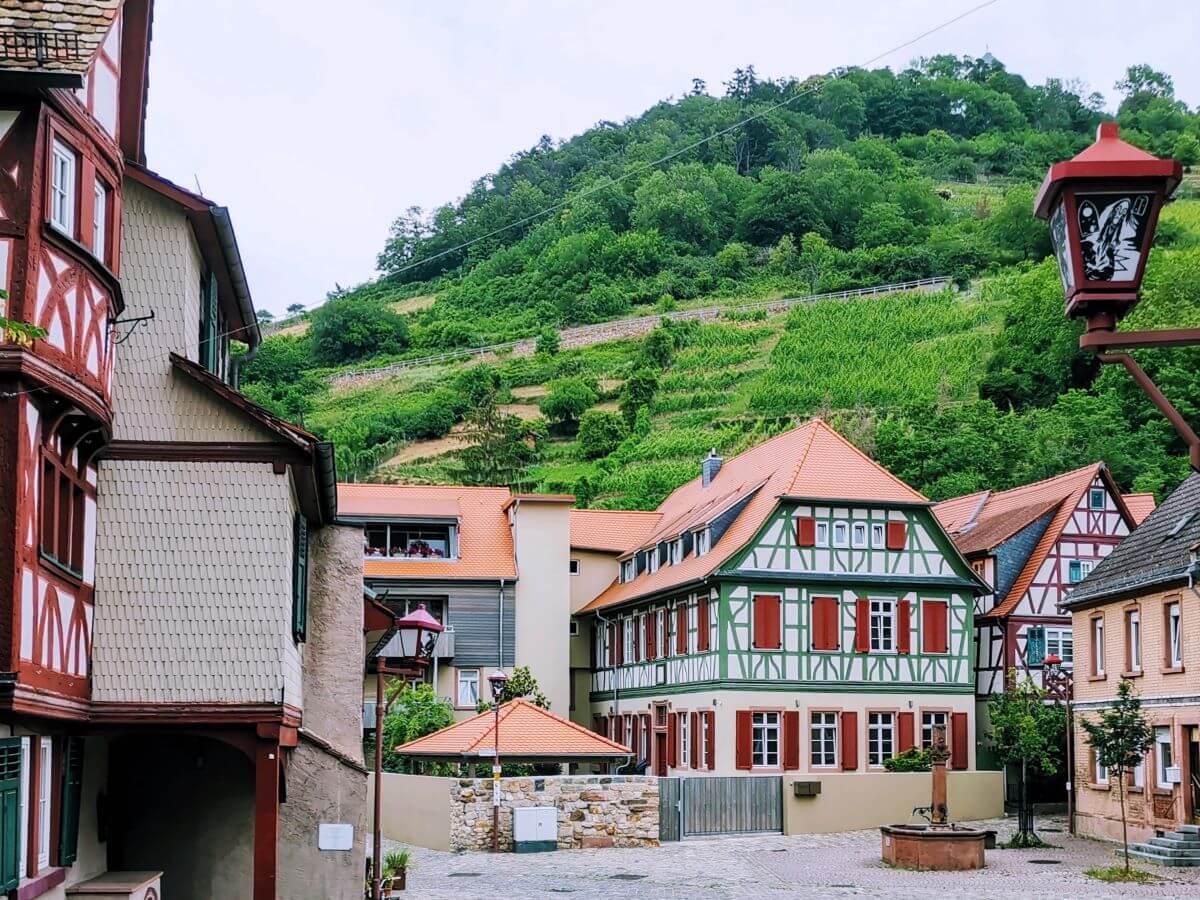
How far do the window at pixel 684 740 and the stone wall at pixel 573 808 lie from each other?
26.1ft

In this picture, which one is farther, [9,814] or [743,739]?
[743,739]

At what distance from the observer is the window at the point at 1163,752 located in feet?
97.1

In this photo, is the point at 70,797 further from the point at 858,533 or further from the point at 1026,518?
the point at 1026,518

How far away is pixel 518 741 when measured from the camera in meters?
31.8

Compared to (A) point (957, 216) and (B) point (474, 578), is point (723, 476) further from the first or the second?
(A) point (957, 216)

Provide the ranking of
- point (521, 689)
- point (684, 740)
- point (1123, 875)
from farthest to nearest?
point (521, 689), point (684, 740), point (1123, 875)

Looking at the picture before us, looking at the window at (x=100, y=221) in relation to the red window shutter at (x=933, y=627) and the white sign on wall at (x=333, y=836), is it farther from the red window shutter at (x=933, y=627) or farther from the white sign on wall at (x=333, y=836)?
the red window shutter at (x=933, y=627)

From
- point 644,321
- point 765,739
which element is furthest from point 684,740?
point 644,321

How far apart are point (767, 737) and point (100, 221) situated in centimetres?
2670

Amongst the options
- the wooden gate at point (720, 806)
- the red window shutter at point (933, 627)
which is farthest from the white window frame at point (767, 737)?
the red window shutter at point (933, 627)

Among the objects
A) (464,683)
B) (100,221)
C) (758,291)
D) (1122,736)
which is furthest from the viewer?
(758,291)

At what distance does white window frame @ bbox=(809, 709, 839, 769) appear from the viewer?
1506 inches

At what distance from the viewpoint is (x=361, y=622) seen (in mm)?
20172

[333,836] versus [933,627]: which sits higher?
[933,627]
